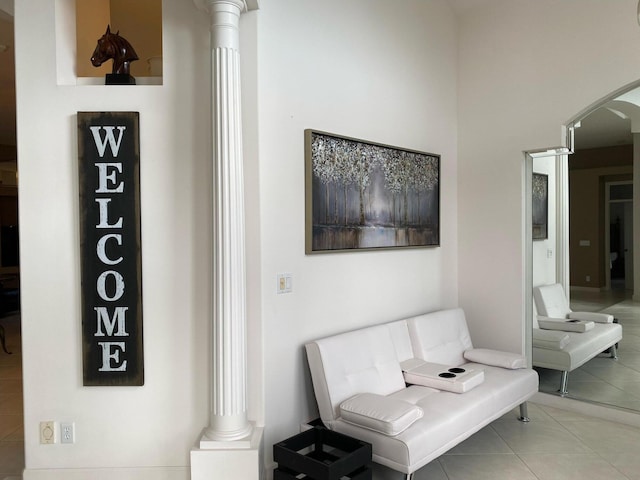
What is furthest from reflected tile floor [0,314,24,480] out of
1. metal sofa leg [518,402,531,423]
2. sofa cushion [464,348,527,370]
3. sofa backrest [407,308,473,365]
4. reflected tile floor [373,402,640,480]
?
metal sofa leg [518,402,531,423]

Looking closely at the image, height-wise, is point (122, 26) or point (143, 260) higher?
point (122, 26)

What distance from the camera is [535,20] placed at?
4.14 meters

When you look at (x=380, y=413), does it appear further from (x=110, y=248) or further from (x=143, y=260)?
(x=110, y=248)

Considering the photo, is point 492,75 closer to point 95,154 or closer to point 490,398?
point 490,398

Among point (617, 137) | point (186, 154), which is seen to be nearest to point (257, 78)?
point (186, 154)

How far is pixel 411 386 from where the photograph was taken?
351 centimetres

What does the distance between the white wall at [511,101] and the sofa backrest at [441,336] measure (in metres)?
0.42

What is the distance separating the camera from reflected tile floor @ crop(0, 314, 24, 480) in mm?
3146

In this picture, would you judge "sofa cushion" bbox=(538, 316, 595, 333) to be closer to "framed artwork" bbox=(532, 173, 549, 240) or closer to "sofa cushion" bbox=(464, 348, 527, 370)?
"sofa cushion" bbox=(464, 348, 527, 370)

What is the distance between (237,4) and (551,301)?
3292mm

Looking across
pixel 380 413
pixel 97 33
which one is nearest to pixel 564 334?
pixel 380 413

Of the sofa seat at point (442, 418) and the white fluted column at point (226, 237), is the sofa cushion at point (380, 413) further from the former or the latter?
the white fluted column at point (226, 237)

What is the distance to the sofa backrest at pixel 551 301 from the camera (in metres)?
4.19

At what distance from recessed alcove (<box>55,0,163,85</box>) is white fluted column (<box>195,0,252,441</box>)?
53 centimetres
